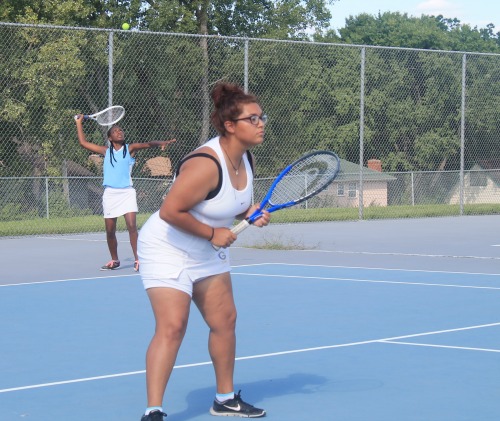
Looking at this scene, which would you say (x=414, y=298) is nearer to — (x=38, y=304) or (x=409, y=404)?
(x=38, y=304)

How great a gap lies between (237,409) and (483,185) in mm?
23878

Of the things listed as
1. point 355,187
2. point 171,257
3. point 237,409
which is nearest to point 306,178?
point 171,257

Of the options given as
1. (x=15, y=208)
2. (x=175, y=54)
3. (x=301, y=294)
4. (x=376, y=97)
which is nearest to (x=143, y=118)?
(x=175, y=54)

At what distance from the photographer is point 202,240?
4.84m

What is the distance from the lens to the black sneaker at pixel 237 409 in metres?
5.05

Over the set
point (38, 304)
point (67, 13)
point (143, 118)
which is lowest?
point (38, 304)

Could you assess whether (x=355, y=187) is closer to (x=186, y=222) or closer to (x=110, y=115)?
(x=110, y=115)

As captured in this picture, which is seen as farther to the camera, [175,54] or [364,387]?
[175,54]

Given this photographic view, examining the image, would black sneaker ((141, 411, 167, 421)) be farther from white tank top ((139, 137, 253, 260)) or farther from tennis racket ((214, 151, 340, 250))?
tennis racket ((214, 151, 340, 250))

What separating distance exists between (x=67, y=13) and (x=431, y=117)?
12.2m

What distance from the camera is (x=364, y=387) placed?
18.9 feet

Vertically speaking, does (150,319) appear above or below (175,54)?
below

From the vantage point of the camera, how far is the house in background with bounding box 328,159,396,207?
947 inches

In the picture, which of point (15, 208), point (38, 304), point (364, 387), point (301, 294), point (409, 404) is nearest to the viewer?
point (409, 404)
